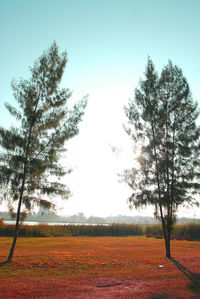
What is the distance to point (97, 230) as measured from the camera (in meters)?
34.6

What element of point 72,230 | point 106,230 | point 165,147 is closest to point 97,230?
point 106,230

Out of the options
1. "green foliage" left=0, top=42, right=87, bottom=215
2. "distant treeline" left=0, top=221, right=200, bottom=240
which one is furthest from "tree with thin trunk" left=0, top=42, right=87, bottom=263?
"distant treeline" left=0, top=221, right=200, bottom=240

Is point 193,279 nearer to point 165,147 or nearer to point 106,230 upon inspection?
point 165,147

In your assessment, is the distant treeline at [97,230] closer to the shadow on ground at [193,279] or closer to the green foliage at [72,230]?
the green foliage at [72,230]

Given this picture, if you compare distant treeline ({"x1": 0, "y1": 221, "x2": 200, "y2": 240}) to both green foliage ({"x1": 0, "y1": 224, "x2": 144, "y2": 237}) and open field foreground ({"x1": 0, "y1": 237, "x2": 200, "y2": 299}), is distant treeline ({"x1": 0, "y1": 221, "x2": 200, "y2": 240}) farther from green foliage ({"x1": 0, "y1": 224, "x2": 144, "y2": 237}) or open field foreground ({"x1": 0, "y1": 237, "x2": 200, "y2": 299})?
open field foreground ({"x1": 0, "y1": 237, "x2": 200, "y2": 299})

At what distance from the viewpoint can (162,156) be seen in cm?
1334

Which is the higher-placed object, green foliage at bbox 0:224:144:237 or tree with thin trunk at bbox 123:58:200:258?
tree with thin trunk at bbox 123:58:200:258

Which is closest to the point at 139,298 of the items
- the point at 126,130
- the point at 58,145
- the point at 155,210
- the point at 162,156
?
the point at 58,145

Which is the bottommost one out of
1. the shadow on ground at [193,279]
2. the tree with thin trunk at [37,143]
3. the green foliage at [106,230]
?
the green foliage at [106,230]

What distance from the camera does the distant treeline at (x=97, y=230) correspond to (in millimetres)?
27213

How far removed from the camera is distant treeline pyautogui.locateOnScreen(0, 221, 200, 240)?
2721 centimetres

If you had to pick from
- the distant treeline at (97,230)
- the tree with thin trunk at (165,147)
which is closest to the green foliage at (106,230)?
the distant treeline at (97,230)

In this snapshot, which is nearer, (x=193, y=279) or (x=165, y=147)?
(x=193, y=279)

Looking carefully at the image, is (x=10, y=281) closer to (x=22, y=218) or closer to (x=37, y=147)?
(x=22, y=218)
